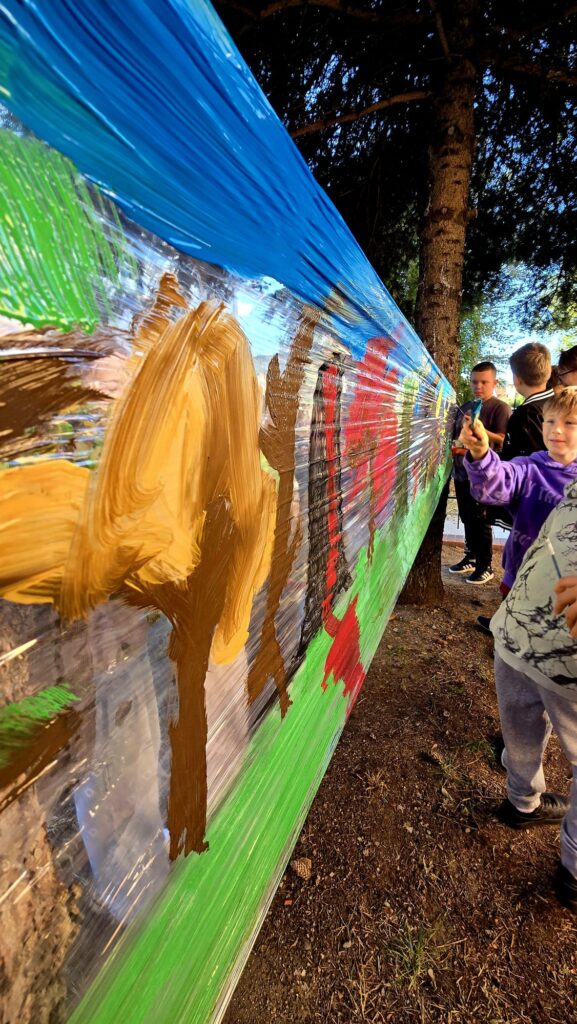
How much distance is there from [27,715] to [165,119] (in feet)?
1.46

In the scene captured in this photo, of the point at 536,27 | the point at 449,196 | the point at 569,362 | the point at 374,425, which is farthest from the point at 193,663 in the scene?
the point at 536,27

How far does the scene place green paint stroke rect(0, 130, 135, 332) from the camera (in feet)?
0.81

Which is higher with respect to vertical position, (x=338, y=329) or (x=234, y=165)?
(x=234, y=165)

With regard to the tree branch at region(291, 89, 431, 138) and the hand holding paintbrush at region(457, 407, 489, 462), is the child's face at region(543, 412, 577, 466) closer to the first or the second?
the hand holding paintbrush at region(457, 407, 489, 462)

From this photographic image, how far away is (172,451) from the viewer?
0.37m

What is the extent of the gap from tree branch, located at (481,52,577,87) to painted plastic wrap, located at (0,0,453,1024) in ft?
10.4

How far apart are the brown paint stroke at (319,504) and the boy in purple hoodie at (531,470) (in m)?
0.85

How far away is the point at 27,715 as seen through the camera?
11.0 inches

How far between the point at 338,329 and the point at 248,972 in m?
1.54

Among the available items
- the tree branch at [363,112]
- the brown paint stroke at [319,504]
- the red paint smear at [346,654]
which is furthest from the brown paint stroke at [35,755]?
the tree branch at [363,112]

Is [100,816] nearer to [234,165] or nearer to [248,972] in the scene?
[234,165]

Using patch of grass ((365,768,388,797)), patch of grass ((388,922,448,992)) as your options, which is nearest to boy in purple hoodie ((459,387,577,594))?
patch of grass ((365,768,388,797))

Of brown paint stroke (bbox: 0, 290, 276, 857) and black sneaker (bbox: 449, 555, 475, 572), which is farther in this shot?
black sneaker (bbox: 449, 555, 475, 572)

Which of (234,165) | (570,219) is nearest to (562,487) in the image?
(234,165)
